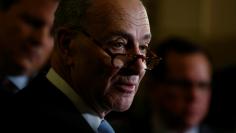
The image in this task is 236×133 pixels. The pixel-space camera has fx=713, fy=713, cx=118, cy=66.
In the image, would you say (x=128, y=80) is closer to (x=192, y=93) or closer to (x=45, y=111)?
(x=45, y=111)

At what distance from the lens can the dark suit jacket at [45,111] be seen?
1.58 meters

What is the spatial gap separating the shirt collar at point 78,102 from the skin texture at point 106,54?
14 mm

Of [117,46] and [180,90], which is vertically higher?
[117,46]

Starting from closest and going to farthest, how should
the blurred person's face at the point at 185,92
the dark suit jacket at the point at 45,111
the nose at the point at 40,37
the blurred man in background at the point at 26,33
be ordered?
the dark suit jacket at the point at 45,111 → the blurred man in background at the point at 26,33 → the nose at the point at 40,37 → the blurred person's face at the point at 185,92

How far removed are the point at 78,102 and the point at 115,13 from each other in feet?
0.77

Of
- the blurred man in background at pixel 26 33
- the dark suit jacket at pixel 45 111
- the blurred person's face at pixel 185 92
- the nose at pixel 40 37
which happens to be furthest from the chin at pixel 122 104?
the blurred person's face at pixel 185 92

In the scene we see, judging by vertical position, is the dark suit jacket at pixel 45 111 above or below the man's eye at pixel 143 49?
below

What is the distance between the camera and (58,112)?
1642 millimetres

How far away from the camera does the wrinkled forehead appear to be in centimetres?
167

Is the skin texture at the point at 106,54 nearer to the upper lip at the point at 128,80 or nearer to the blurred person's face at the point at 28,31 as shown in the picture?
the upper lip at the point at 128,80

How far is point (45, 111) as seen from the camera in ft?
5.32

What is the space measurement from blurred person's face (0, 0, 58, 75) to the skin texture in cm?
156

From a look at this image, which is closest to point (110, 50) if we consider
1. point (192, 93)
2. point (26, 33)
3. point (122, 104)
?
point (122, 104)

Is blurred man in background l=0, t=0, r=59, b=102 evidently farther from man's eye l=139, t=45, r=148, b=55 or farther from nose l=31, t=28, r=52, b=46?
man's eye l=139, t=45, r=148, b=55
